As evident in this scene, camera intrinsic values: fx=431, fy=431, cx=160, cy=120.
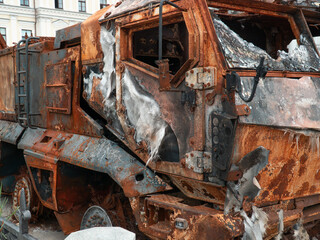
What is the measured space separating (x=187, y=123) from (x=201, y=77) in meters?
0.39

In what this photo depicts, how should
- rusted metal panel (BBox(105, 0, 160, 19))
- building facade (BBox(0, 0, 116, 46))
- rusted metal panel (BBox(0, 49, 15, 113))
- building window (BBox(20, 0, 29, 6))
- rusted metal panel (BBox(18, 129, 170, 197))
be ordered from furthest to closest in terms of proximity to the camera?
building window (BBox(20, 0, 29, 6)) < building facade (BBox(0, 0, 116, 46)) < rusted metal panel (BBox(0, 49, 15, 113)) < rusted metal panel (BBox(18, 129, 170, 197)) < rusted metal panel (BBox(105, 0, 160, 19))

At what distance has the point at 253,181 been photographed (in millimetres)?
3086

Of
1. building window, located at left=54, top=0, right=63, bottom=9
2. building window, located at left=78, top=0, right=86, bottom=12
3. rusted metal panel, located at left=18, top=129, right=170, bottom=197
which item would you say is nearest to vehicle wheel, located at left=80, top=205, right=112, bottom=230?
rusted metal panel, located at left=18, top=129, right=170, bottom=197

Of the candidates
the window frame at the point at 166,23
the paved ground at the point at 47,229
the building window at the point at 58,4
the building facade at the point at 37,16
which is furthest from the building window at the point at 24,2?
the window frame at the point at 166,23

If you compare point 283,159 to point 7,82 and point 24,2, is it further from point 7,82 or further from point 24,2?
point 24,2

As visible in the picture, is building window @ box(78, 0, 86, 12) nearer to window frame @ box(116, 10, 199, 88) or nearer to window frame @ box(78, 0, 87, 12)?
window frame @ box(78, 0, 87, 12)

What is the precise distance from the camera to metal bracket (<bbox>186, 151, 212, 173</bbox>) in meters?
3.19

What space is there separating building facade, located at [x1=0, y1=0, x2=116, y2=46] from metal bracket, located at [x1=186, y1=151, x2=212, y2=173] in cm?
2997

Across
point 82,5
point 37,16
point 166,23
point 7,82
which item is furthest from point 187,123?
point 82,5

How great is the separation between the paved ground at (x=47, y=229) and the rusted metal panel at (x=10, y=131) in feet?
3.95

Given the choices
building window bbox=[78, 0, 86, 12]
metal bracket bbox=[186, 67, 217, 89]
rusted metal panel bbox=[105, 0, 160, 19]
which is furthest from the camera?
building window bbox=[78, 0, 86, 12]

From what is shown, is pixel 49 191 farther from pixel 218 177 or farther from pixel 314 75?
pixel 314 75

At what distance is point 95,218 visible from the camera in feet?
14.7

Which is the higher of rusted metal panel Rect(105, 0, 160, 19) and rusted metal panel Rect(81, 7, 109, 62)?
rusted metal panel Rect(105, 0, 160, 19)
